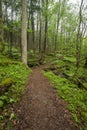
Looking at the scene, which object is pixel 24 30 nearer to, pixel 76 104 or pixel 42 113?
pixel 76 104

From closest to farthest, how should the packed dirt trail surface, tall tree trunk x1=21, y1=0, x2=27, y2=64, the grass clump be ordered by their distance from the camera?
1. the packed dirt trail surface
2. the grass clump
3. tall tree trunk x1=21, y1=0, x2=27, y2=64

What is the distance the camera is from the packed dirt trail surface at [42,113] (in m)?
3.87

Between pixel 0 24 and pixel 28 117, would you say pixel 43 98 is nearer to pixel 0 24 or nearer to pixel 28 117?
pixel 28 117

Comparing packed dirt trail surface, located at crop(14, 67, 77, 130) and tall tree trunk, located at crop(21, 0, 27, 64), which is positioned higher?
tall tree trunk, located at crop(21, 0, 27, 64)

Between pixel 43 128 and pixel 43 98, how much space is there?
1834 millimetres

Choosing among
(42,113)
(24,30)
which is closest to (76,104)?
(42,113)

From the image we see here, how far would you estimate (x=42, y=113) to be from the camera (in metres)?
4.45

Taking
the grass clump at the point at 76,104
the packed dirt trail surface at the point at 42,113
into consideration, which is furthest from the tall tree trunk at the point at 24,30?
the packed dirt trail surface at the point at 42,113

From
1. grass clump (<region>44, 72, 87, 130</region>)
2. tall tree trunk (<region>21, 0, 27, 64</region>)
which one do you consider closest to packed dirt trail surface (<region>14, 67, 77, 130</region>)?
grass clump (<region>44, 72, 87, 130</region>)

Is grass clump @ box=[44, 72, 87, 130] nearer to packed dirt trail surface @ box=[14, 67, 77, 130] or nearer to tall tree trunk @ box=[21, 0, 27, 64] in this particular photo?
packed dirt trail surface @ box=[14, 67, 77, 130]

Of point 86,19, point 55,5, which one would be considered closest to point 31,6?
point 55,5

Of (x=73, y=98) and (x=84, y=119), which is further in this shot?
(x=73, y=98)

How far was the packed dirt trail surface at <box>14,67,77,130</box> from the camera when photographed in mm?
3867

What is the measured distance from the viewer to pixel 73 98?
5824 mm
